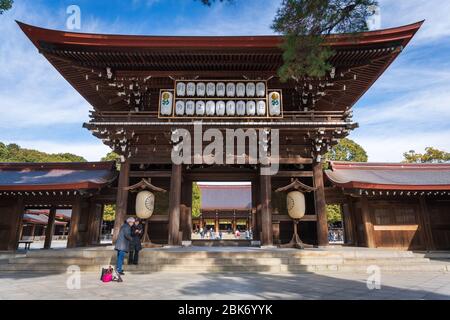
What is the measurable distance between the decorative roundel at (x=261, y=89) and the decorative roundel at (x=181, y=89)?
121 inches

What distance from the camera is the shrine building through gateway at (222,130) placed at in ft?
35.8

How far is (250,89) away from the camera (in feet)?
38.7

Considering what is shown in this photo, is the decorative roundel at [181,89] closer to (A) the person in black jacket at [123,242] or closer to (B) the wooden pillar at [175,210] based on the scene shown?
(B) the wooden pillar at [175,210]

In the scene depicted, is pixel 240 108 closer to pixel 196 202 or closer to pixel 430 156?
pixel 196 202

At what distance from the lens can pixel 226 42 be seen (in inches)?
423

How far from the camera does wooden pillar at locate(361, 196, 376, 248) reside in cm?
1260

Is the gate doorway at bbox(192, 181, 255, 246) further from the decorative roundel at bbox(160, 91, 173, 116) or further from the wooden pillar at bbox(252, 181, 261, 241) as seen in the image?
the decorative roundel at bbox(160, 91, 173, 116)

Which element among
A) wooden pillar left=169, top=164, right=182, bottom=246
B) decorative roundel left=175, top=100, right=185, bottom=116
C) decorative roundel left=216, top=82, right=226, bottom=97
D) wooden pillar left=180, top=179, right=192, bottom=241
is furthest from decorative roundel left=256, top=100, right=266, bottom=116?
wooden pillar left=180, top=179, right=192, bottom=241

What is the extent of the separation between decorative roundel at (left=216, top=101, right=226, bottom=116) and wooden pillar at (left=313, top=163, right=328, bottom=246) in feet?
14.8

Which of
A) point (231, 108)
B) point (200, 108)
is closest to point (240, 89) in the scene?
point (231, 108)

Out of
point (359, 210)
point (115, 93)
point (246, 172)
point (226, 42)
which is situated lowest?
point (359, 210)

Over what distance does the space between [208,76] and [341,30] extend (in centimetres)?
609

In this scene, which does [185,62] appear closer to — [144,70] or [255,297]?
[144,70]
